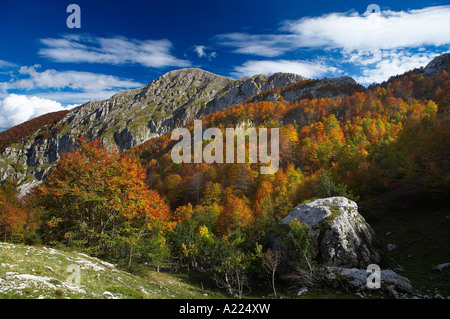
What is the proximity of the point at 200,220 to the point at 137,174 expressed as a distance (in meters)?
40.9

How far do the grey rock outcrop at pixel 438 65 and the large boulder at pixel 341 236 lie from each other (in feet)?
626

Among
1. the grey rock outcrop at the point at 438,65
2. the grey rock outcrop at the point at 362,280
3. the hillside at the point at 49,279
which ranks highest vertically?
the grey rock outcrop at the point at 438,65

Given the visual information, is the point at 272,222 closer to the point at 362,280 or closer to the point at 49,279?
the point at 362,280

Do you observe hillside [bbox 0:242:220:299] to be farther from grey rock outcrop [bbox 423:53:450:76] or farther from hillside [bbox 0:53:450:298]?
grey rock outcrop [bbox 423:53:450:76]

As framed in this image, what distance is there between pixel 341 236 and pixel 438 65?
204 metres

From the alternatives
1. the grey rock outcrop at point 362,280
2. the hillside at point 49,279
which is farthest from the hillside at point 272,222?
the hillside at point 49,279

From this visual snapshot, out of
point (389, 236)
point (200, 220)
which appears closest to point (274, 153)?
point (200, 220)

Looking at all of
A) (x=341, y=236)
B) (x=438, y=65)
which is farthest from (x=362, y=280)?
(x=438, y=65)

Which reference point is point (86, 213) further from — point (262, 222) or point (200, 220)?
point (200, 220)

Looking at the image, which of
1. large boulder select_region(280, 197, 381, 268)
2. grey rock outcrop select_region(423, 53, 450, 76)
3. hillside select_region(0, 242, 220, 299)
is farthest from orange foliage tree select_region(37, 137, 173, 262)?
grey rock outcrop select_region(423, 53, 450, 76)

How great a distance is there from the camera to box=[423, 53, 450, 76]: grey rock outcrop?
148625 mm

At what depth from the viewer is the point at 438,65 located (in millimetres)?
152375

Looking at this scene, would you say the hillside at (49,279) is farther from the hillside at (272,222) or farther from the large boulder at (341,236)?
the large boulder at (341,236)

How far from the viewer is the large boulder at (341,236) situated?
946 inches
